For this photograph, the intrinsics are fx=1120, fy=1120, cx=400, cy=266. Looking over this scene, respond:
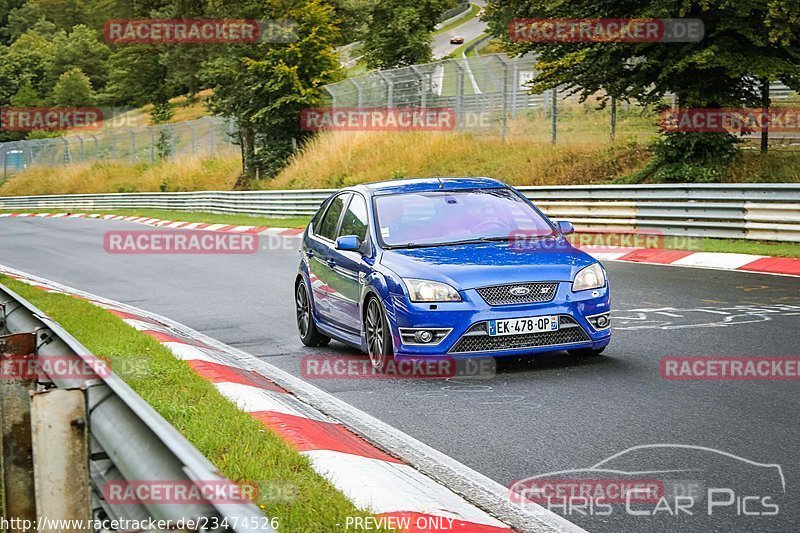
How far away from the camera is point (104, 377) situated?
3.77 metres

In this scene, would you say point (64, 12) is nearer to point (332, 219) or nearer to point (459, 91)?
point (459, 91)

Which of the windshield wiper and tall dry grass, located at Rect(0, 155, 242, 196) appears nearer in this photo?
the windshield wiper

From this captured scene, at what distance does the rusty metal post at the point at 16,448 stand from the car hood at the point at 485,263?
181 inches

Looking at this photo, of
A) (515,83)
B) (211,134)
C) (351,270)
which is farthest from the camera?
(211,134)

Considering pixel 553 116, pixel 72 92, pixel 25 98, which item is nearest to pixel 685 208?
pixel 553 116

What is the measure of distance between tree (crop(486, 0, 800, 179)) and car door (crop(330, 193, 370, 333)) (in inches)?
420

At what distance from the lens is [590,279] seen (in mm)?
8695

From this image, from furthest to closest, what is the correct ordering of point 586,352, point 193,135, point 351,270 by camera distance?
point 193,135, point 351,270, point 586,352

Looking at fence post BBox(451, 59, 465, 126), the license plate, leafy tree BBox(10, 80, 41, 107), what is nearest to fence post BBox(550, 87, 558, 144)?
fence post BBox(451, 59, 465, 126)

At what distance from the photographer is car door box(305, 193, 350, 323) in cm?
1016

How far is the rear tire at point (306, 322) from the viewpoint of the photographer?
34.9ft

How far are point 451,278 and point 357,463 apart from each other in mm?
2793

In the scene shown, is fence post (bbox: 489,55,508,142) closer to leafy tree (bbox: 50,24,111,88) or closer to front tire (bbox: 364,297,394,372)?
front tire (bbox: 364,297,394,372)

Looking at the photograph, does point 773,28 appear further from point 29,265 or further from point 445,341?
point 29,265
